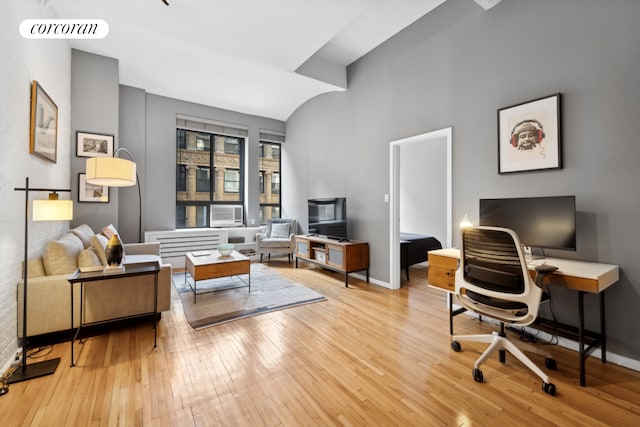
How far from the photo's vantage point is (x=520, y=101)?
2.53 meters

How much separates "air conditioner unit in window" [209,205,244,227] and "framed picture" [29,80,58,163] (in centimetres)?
293

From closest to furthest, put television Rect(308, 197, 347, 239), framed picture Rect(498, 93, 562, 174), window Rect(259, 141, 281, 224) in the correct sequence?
framed picture Rect(498, 93, 562, 174)
television Rect(308, 197, 347, 239)
window Rect(259, 141, 281, 224)

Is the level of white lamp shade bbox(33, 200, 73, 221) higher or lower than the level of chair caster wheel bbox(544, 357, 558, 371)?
higher

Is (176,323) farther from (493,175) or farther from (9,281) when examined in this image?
(493,175)

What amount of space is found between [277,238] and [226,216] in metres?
1.32

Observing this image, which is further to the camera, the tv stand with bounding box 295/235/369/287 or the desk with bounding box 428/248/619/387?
the tv stand with bounding box 295/235/369/287

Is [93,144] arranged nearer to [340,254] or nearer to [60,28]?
[60,28]

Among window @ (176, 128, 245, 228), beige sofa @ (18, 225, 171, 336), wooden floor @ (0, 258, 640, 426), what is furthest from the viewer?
window @ (176, 128, 245, 228)

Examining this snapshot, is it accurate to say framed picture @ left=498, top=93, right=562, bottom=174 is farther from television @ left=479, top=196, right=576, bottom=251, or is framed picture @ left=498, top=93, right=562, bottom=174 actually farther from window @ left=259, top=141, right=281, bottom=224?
window @ left=259, top=141, right=281, bottom=224

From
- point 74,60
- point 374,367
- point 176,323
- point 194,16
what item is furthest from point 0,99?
point 374,367

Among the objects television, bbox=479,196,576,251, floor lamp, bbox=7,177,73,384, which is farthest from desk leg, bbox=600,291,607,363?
floor lamp, bbox=7,177,73,384

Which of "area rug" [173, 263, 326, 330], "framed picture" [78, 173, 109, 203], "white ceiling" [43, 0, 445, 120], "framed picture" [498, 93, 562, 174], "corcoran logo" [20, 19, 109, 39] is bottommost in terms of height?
"area rug" [173, 263, 326, 330]

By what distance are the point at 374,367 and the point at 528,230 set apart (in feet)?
5.51

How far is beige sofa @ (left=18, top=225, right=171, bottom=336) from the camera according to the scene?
2205mm
